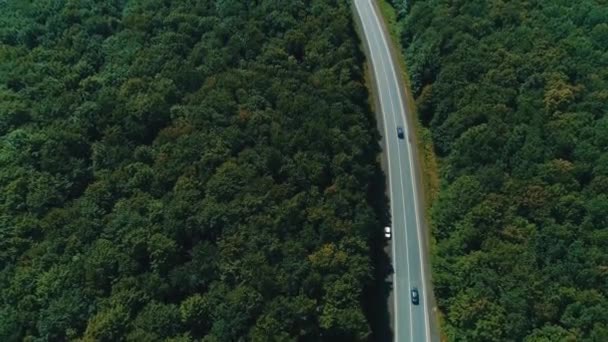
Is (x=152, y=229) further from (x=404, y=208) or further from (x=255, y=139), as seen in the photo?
(x=404, y=208)

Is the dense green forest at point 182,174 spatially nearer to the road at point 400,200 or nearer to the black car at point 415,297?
the road at point 400,200

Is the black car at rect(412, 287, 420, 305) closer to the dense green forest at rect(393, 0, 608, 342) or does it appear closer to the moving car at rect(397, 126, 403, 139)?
the dense green forest at rect(393, 0, 608, 342)

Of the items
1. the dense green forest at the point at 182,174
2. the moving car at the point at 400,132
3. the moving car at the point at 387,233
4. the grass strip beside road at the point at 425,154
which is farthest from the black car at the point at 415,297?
the moving car at the point at 400,132

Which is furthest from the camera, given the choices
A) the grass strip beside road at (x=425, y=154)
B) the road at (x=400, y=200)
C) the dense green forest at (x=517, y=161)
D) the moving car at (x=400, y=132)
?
the moving car at (x=400, y=132)

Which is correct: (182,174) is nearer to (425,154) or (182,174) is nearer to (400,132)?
(400,132)

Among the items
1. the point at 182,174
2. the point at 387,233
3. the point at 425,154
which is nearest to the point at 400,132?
the point at 425,154
